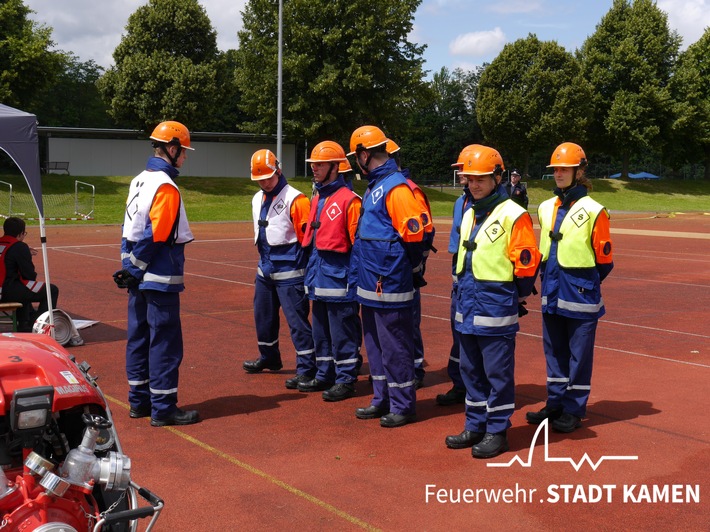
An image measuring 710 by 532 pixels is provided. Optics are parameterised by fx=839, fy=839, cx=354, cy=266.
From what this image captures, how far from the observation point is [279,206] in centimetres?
816

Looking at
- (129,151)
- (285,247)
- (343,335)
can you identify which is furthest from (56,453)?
(129,151)

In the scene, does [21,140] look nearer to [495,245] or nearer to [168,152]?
[168,152]

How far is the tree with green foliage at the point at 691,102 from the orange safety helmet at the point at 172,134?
5730 centimetres

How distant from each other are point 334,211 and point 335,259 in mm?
441

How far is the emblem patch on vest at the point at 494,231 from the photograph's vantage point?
609 centimetres

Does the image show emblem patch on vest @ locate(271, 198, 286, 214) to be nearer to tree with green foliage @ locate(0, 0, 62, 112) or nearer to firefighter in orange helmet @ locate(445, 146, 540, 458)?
firefighter in orange helmet @ locate(445, 146, 540, 458)

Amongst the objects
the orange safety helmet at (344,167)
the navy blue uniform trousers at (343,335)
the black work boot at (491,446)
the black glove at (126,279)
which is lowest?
the black work boot at (491,446)

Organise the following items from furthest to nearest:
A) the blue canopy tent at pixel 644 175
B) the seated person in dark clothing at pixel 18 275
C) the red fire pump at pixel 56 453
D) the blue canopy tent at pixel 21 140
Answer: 1. the blue canopy tent at pixel 644 175
2. the seated person in dark clothing at pixel 18 275
3. the blue canopy tent at pixel 21 140
4. the red fire pump at pixel 56 453

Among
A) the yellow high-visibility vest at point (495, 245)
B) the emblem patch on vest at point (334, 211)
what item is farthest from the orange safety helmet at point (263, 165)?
the yellow high-visibility vest at point (495, 245)

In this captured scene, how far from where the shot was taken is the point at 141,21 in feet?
155

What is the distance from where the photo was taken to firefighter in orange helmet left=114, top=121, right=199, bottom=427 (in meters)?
6.55

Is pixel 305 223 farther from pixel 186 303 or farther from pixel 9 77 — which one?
pixel 9 77

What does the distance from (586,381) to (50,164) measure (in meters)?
48.0

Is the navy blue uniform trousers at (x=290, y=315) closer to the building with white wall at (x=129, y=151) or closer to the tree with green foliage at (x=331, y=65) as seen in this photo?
the tree with green foliage at (x=331, y=65)
